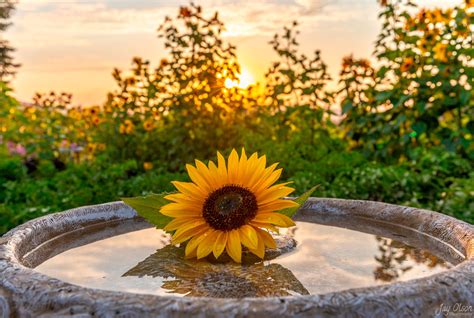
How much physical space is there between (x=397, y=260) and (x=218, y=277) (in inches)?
14.4

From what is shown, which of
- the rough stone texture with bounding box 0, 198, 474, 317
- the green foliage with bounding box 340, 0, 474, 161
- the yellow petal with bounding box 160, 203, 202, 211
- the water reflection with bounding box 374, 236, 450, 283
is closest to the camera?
the rough stone texture with bounding box 0, 198, 474, 317

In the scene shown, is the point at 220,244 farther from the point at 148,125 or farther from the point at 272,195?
the point at 148,125

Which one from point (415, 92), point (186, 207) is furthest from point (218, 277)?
point (415, 92)

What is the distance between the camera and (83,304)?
84cm

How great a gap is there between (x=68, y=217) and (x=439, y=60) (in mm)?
4330

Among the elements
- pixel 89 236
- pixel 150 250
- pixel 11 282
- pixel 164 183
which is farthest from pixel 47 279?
pixel 164 183

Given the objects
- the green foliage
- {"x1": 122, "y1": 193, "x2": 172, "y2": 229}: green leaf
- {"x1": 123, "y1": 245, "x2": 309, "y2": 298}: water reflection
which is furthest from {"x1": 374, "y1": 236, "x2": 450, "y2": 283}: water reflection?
the green foliage

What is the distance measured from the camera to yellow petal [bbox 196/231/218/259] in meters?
1.13

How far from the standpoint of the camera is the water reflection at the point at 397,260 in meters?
1.09

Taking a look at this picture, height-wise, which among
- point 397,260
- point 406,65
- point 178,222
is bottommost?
point 397,260

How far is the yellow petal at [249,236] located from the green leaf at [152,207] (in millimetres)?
205

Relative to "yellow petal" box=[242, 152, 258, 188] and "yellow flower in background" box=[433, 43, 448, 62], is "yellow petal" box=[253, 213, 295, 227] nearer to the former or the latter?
"yellow petal" box=[242, 152, 258, 188]

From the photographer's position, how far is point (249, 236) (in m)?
1.13

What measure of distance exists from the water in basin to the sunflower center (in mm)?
79
